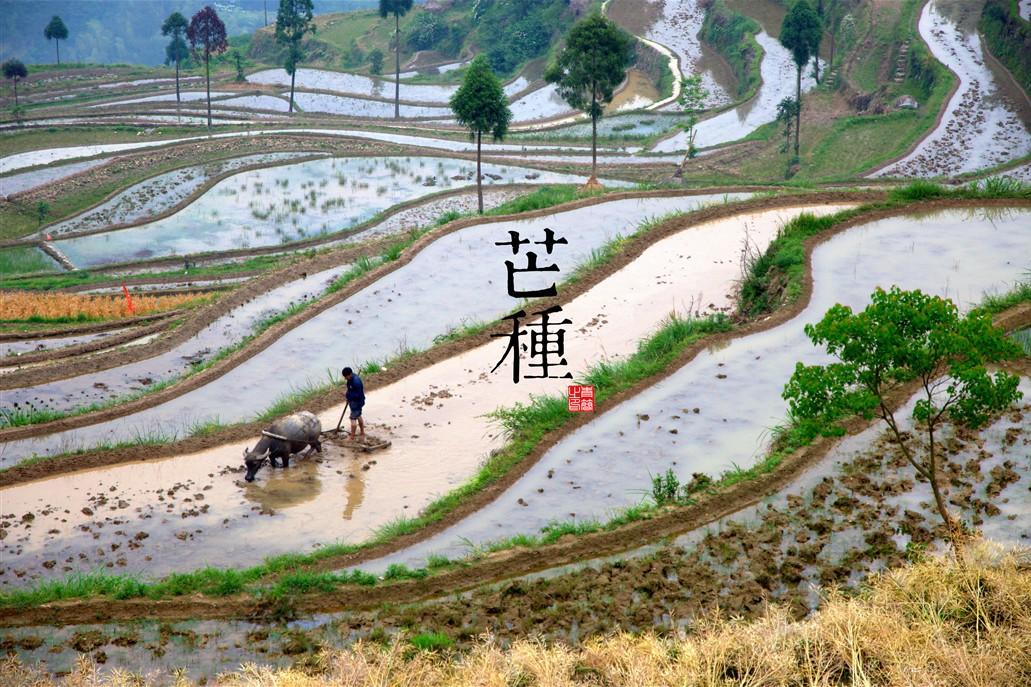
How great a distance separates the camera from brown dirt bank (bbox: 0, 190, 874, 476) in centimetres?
1734

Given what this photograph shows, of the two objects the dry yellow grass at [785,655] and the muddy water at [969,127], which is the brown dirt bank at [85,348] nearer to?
the dry yellow grass at [785,655]

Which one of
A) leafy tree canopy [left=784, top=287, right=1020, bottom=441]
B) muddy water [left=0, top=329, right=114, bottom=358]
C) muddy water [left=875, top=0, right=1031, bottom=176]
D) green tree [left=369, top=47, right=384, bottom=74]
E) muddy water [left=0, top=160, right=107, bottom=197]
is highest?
green tree [left=369, top=47, right=384, bottom=74]

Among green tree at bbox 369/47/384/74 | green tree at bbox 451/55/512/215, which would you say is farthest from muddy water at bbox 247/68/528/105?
green tree at bbox 451/55/512/215

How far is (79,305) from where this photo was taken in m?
30.2

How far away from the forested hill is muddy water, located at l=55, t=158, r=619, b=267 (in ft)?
380

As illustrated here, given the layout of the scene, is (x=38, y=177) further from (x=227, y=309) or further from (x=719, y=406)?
(x=719, y=406)

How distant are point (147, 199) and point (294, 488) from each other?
98.1ft

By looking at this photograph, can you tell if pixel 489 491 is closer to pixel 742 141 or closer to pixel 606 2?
pixel 742 141

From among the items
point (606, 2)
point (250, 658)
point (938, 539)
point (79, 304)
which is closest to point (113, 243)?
point (79, 304)

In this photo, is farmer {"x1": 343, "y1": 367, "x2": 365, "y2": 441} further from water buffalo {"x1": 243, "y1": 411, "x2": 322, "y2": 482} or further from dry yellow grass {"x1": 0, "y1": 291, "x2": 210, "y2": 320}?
dry yellow grass {"x1": 0, "y1": 291, "x2": 210, "y2": 320}

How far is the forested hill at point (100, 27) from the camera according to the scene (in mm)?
156750

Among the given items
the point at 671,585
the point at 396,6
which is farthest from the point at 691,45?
the point at 671,585

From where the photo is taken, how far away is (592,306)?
22.3m

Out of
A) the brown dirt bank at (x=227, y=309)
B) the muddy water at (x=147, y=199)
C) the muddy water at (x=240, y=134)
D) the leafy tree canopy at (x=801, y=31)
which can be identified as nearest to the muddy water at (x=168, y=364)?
the brown dirt bank at (x=227, y=309)
